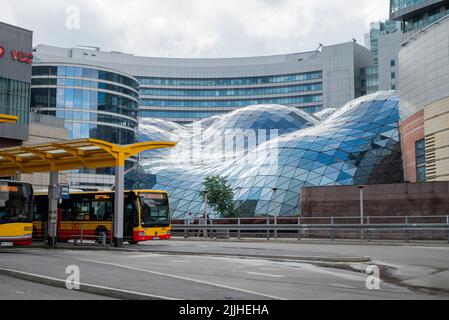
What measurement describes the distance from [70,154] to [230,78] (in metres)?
155

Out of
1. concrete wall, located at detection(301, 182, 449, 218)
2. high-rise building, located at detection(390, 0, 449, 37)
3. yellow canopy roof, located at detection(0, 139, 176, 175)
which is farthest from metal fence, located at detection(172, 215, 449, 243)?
high-rise building, located at detection(390, 0, 449, 37)

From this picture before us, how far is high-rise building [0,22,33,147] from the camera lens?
51.3 metres

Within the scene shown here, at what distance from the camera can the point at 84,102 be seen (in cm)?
9588

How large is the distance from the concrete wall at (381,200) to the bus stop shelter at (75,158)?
14.2 meters

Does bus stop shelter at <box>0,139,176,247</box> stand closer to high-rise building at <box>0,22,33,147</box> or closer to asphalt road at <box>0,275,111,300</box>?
asphalt road at <box>0,275,111,300</box>

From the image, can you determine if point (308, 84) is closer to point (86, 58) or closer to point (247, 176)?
point (86, 58)

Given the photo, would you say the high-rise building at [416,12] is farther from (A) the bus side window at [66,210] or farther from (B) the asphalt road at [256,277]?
(B) the asphalt road at [256,277]

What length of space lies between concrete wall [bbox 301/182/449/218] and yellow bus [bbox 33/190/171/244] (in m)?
11.0

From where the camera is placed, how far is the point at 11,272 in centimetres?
1333

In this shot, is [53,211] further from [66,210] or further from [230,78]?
[230,78]

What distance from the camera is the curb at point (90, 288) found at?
9.39 metres

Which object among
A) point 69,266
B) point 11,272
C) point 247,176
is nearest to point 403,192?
point 69,266
